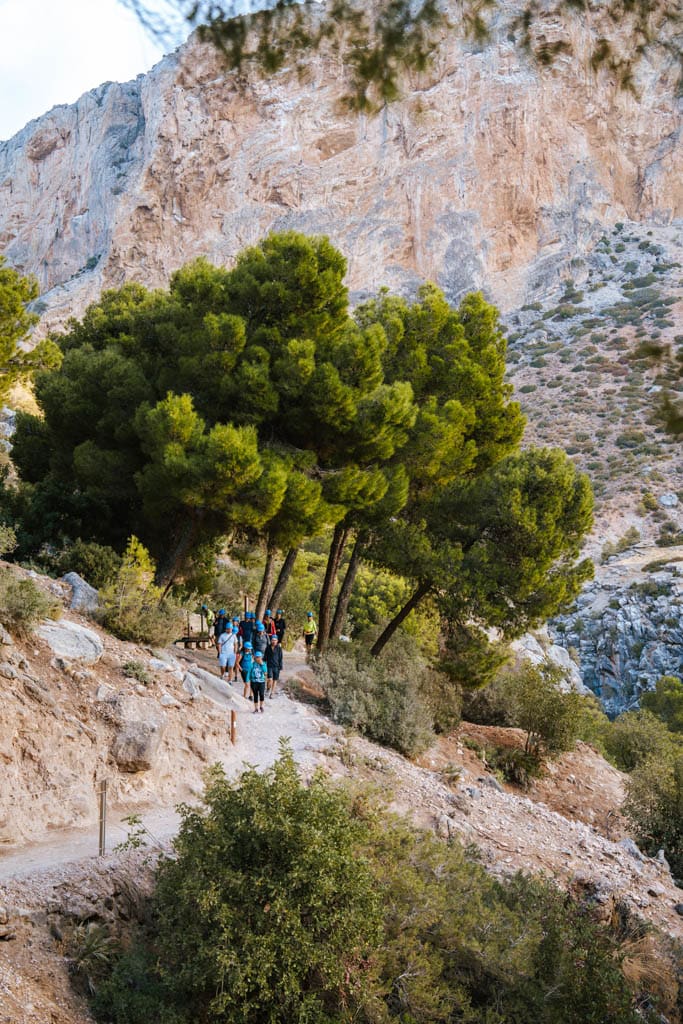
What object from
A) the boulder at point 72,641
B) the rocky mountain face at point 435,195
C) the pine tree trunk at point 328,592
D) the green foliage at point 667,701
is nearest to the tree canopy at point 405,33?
the boulder at point 72,641

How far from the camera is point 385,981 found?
4965 millimetres

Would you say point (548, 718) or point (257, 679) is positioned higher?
point (257, 679)

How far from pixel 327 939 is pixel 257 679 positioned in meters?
6.15

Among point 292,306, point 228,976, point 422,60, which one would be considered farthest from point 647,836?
point 422,60

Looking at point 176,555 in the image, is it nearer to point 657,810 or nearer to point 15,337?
point 15,337

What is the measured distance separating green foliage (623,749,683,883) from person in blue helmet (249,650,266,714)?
5.57 metres

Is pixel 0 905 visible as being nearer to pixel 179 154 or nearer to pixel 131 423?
pixel 131 423

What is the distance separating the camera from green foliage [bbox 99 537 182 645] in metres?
10.0

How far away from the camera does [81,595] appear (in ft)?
34.4

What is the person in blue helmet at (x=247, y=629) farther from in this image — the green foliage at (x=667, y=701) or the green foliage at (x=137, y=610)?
the green foliage at (x=667, y=701)

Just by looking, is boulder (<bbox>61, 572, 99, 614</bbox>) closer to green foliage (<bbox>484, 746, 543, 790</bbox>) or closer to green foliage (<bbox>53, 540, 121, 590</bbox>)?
green foliage (<bbox>53, 540, 121, 590</bbox>)

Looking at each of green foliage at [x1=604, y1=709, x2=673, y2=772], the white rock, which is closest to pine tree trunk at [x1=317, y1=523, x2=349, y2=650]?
green foliage at [x1=604, y1=709, x2=673, y2=772]

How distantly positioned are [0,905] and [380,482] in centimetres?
910

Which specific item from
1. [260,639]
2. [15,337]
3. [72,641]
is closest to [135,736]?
[72,641]
